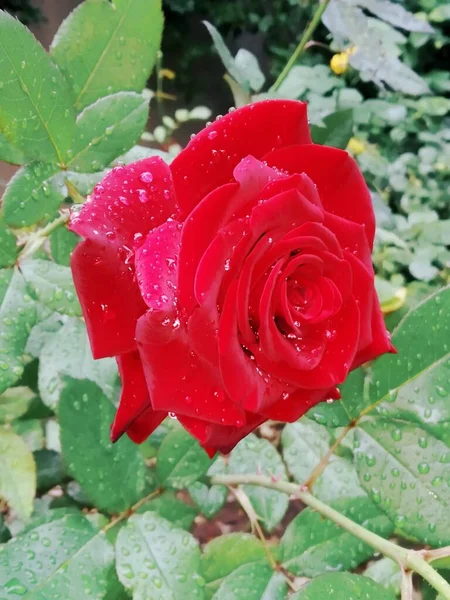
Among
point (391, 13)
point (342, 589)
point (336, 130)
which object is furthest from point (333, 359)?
point (391, 13)

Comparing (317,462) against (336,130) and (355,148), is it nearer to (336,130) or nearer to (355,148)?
(336,130)

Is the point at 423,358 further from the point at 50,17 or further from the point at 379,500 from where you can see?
the point at 50,17

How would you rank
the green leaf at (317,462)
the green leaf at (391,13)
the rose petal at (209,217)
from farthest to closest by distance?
the green leaf at (391,13) < the green leaf at (317,462) < the rose petal at (209,217)

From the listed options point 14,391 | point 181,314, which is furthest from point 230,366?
point 14,391

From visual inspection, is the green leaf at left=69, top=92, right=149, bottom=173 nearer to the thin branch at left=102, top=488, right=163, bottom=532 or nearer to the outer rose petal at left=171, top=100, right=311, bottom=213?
the outer rose petal at left=171, top=100, right=311, bottom=213

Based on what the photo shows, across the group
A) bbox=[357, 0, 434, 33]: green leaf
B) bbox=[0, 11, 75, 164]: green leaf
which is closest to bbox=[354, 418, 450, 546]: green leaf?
bbox=[0, 11, 75, 164]: green leaf

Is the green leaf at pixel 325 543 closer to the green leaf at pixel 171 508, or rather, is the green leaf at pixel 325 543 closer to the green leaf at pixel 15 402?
the green leaf at pixel 171 508

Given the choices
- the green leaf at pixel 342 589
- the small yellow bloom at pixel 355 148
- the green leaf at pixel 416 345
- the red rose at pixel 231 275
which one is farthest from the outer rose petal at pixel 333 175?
the small yellow bloom at pixel 355 148
